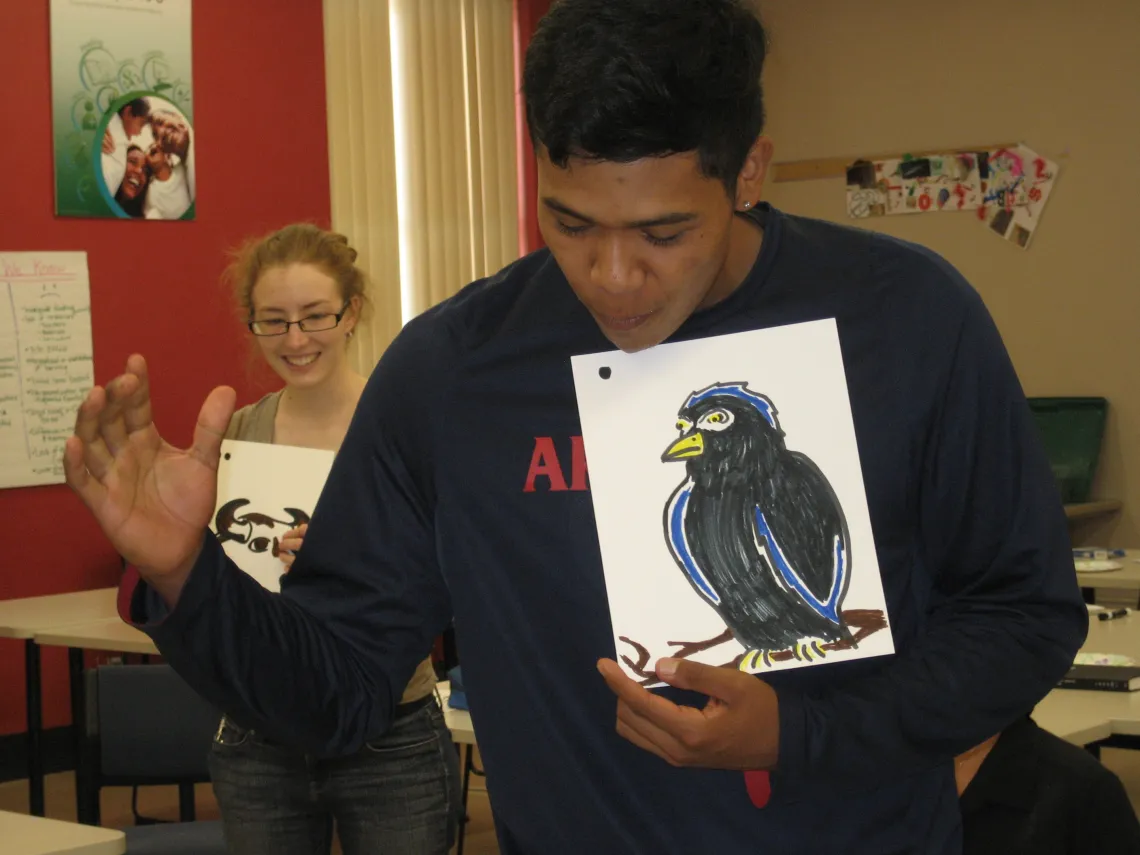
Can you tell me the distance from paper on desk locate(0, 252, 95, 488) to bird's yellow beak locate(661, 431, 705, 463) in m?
4.79

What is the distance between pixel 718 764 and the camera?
1.10 meters

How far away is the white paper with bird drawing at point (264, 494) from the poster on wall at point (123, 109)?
3404mm

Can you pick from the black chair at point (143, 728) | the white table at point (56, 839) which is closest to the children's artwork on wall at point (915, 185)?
the black chair at point (143, 728)

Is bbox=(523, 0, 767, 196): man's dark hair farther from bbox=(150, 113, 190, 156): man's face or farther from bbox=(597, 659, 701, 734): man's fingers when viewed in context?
bbox=(150, 113, 190, 156): man's face

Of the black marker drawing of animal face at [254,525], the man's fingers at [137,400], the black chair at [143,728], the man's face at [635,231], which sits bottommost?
the black chair at [143,728]

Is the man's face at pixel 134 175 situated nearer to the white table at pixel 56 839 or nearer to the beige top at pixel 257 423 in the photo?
the beige top at pixel 257 423

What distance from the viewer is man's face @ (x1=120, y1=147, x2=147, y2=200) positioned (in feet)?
19.3

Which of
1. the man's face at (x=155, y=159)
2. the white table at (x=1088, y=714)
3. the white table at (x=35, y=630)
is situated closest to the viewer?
the white table at (x=1088, y=714)

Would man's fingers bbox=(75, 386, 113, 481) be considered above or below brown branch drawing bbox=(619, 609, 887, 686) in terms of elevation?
→ above

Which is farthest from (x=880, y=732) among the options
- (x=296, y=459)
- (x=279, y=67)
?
(x=279, y=67)

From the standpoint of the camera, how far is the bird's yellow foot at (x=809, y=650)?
1.21 meters

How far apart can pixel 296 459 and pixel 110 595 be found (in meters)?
2.54

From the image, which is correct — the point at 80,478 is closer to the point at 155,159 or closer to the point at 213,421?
the point at 213,421

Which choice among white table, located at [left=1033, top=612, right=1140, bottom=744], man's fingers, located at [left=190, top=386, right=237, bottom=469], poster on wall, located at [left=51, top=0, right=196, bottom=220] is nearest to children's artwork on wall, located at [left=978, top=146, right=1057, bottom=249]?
poster on wall, located at [left=51, top=0, right=196, bottom=220]
